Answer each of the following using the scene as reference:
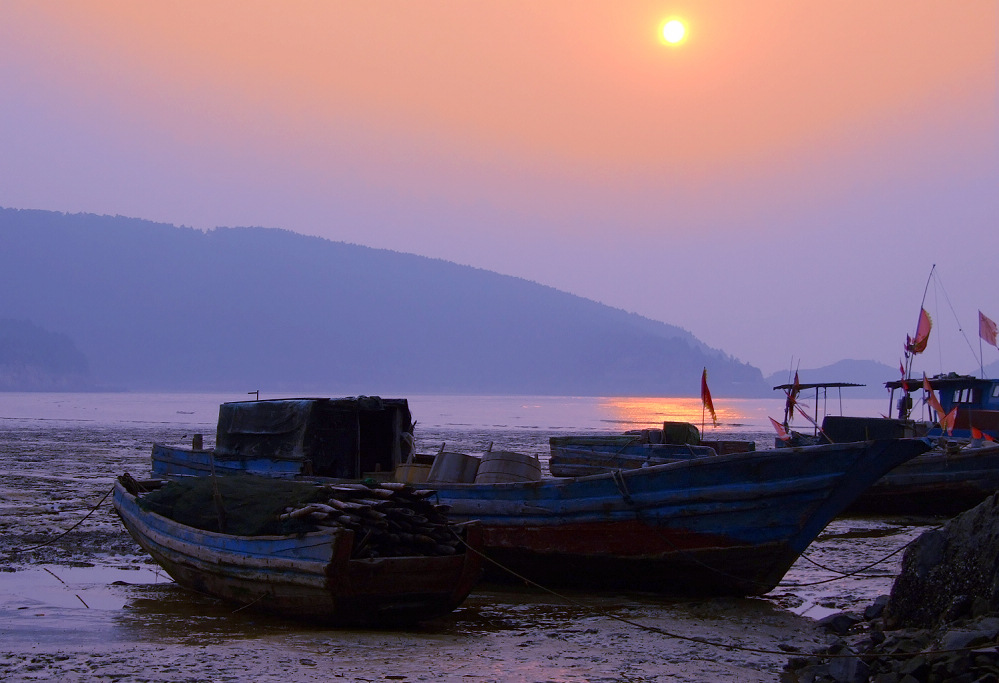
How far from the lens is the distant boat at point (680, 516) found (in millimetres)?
11719

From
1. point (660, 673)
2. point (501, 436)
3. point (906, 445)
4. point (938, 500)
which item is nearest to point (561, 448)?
point (938, 500)

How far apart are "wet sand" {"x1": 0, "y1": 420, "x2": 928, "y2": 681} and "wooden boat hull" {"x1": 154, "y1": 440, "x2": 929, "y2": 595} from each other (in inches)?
15.3

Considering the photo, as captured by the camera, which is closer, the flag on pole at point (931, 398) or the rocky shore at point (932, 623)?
the rocky shore at point (932, 623)

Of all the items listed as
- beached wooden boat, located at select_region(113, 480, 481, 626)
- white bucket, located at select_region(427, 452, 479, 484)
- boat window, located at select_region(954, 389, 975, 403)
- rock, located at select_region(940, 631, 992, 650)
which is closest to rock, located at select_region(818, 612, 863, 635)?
rock, located at select_region(940, 631, 992, 650)

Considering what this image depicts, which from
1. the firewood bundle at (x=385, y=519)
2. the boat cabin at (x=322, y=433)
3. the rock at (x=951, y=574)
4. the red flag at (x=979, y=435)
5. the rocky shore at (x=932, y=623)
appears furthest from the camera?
the red flag at (x=979, y=435)

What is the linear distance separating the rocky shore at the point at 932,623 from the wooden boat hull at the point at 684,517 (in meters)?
1.44

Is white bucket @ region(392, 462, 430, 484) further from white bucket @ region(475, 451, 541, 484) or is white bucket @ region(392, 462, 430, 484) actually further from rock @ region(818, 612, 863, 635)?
rock @ region(818, 612, 863, 635)

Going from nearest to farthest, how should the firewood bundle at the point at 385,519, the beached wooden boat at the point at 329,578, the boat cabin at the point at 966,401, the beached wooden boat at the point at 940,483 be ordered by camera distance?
the beached wooden boat at the point at 329,578 < the firewood bundle at the point at 385,519 < the beached wooden boat at the point at 940,483 < the boat cabin at the point at 966,401

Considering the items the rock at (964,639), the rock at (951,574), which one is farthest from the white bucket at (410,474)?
the rock at (964,639)

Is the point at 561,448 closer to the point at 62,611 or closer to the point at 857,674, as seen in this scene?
the point at 62,611

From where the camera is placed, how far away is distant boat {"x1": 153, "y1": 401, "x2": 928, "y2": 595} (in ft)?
38.4

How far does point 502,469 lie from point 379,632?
429cm

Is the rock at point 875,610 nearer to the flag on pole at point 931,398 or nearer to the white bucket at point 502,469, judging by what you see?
the white bucket at point 502,469

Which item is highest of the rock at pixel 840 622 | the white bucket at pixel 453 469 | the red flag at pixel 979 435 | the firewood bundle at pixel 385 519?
the red flag at pixel 979 435
